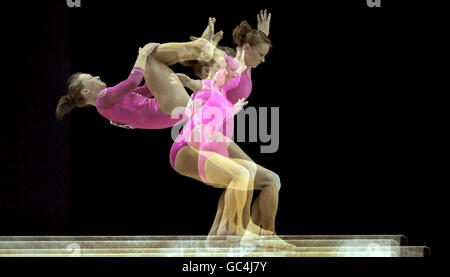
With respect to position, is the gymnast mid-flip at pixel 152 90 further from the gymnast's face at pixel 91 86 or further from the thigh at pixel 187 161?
the thigh at pixel 187 161

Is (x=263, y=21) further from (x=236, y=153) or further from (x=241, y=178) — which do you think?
(x=241, y=178)

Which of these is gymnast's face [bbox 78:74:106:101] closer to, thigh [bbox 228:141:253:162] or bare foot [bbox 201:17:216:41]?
bare foot [bbox 201:17:216:41]

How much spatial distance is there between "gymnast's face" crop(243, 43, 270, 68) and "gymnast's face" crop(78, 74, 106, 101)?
0.61 m

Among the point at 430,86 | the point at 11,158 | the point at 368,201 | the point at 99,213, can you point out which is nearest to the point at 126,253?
the point at 99,213

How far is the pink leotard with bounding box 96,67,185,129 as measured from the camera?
341 cm

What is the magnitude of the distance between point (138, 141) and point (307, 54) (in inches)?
A: 32.3

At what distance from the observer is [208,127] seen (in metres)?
3.33

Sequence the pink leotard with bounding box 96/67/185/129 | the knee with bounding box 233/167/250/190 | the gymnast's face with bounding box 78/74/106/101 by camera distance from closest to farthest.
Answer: the knee with bounding box 233/167/250/190 → the pink leotard with bounding box 96/67/185/129 → the gymnast's face with bounding box 78/74/106/101

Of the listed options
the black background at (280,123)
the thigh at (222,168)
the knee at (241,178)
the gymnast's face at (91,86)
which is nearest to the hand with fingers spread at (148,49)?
the black background at (280,123)

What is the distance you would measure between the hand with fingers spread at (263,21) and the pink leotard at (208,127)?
33 centimetres

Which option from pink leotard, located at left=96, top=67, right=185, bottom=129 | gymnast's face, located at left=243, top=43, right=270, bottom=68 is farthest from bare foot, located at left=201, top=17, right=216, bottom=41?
pink leotard, located at left=96, top=67, right=185, bottom=129

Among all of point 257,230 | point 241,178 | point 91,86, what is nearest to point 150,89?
point 91,86

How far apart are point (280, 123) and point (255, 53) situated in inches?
13.1

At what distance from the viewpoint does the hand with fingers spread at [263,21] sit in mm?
3529
